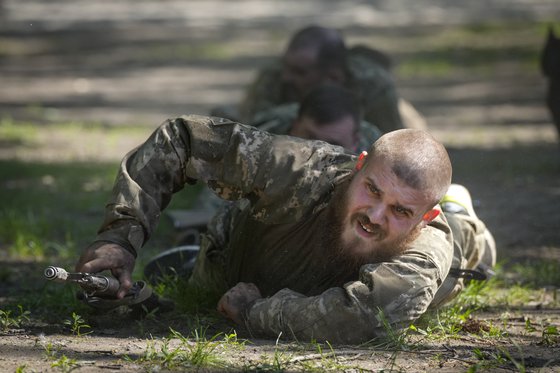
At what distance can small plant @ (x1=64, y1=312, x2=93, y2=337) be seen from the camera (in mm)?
4145

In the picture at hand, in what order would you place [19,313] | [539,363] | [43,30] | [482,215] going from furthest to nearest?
[43,30] < [482,215] < [19,313] < [539,363]

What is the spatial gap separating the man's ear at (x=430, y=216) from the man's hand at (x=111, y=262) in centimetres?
127

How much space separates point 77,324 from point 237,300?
707 mm

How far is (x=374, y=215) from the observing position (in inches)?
164

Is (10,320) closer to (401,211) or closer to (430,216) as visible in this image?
(401,211)

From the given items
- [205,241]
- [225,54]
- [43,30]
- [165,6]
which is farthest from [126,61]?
[205,241]

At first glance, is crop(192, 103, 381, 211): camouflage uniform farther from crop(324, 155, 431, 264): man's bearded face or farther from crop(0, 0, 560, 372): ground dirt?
crop(324, 155, 431, 264): man's bearded face

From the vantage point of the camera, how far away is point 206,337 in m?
4.25

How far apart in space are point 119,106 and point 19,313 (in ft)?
25.4

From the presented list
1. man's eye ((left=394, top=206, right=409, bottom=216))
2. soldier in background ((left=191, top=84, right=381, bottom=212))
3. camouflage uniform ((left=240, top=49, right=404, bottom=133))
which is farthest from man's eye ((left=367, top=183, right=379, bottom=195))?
camouflage uniform ((left=240, top=49, right=404, bottom=133))

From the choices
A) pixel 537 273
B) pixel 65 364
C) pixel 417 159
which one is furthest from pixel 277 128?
pixel 65 364

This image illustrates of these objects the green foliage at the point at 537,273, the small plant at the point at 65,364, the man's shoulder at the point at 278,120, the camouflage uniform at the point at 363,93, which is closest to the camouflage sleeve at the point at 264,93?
the camouflage uniform at the point at 363,93

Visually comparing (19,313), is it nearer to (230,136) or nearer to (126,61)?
(230,136)

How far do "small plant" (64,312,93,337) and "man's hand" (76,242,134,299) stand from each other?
0.78 feet
